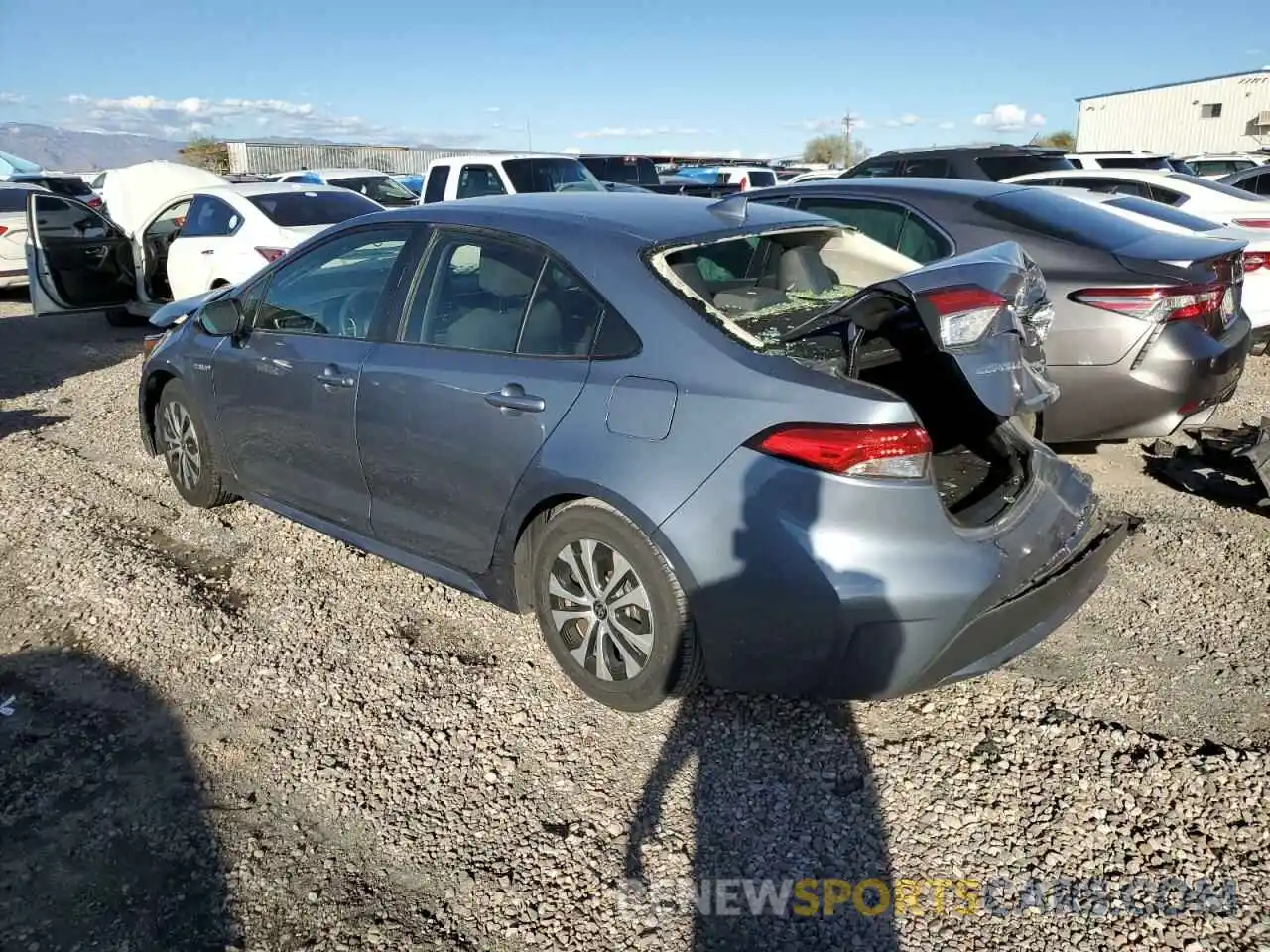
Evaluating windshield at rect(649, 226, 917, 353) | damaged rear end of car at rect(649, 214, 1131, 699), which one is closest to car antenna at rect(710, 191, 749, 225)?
windshield at rect(649, 226, 917, 353)

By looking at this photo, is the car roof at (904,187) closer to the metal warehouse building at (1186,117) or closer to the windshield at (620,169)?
the windshield at (620,169)

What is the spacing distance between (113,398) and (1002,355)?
7.25m

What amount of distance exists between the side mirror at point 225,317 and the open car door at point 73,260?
20.8 feet

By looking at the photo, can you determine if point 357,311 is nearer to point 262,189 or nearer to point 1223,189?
point 262,189

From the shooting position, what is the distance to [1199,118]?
144ft

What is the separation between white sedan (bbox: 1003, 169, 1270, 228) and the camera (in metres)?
8.14

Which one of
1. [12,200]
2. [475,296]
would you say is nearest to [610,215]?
[475,296]

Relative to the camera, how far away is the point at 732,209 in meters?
3.70

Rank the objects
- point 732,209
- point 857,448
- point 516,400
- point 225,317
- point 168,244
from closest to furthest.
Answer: point 857,448
point 516,400
point 732,209
point 225,317
point 168,244

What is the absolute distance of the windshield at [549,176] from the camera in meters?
12.7

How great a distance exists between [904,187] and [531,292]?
3221 mm

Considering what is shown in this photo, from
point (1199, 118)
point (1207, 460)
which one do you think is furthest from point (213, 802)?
point (1199, 118)

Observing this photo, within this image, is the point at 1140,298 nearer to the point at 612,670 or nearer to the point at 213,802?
the point at 612,670

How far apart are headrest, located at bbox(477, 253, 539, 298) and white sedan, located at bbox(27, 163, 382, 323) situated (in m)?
5.88
